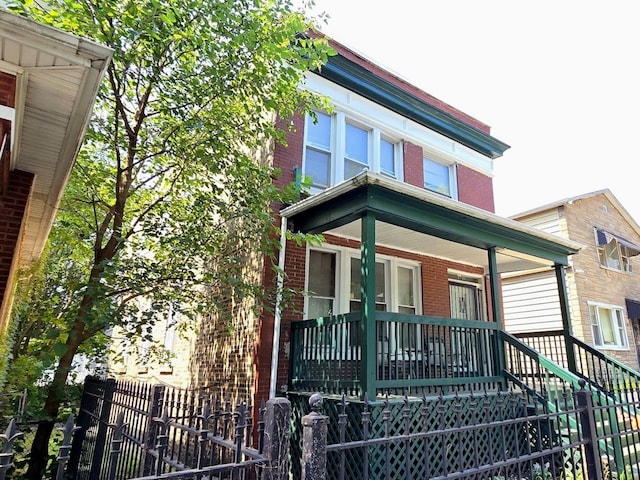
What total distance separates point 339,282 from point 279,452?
19.3 ft

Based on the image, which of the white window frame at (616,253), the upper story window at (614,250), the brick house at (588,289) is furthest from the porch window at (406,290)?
the upper story window at (614,250)

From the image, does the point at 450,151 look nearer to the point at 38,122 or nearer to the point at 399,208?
the point at 399,208

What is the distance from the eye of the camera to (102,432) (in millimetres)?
5148

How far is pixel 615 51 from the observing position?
1014cm

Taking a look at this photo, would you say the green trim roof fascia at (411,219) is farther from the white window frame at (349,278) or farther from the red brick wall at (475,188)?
the red brick wall at (475,188)

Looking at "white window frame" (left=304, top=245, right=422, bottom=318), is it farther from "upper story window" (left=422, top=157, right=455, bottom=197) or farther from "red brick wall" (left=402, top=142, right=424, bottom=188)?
"upper story window" (left=422, top=157, right=455, bottom=197)

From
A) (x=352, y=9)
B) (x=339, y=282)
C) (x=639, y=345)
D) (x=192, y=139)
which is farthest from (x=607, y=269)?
(x=192, y=139)

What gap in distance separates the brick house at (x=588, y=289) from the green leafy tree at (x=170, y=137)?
11.6 metres

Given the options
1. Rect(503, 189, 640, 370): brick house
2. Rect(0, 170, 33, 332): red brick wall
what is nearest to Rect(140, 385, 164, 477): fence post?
Rect(0, 170, 33, 332): red brick wall

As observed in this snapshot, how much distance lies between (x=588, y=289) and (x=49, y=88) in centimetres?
1682

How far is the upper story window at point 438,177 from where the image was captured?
35.5ft

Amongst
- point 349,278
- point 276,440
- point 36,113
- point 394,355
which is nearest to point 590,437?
point 394,355

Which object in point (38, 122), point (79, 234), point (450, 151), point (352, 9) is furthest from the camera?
point (450, 151)

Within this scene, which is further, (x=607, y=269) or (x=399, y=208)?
(x=607, y=269)
